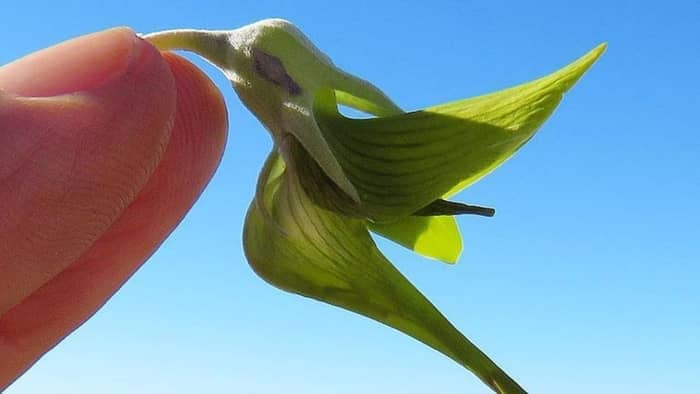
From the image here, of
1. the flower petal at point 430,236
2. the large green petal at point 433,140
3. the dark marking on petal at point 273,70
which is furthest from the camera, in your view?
the flower petal at point 430,236

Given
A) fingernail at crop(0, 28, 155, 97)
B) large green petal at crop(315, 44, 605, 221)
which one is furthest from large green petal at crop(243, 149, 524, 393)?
fingernail at crop(0, 28, 155, 97)

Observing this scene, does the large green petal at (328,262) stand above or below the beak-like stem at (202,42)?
below

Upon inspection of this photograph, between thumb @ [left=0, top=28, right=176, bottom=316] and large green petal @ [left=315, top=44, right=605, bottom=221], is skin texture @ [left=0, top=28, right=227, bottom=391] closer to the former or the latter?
thumb @ [left=0, top=28, right=176, bottom=316]

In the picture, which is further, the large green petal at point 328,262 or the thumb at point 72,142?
the large green petal at point 328,262

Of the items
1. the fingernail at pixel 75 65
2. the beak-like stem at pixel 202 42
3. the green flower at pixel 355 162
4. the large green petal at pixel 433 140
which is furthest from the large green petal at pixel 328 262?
the fingernail at pixel 75 65

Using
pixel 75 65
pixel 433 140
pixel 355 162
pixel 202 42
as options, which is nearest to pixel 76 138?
pixel 75 65

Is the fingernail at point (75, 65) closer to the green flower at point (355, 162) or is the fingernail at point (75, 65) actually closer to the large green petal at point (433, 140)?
the green flower at point (355, 162)

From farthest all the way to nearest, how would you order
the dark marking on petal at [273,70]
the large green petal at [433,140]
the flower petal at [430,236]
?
the flower petal at [430,236], the dark marking on petal at [273,70], the large green petal at [433,140]
